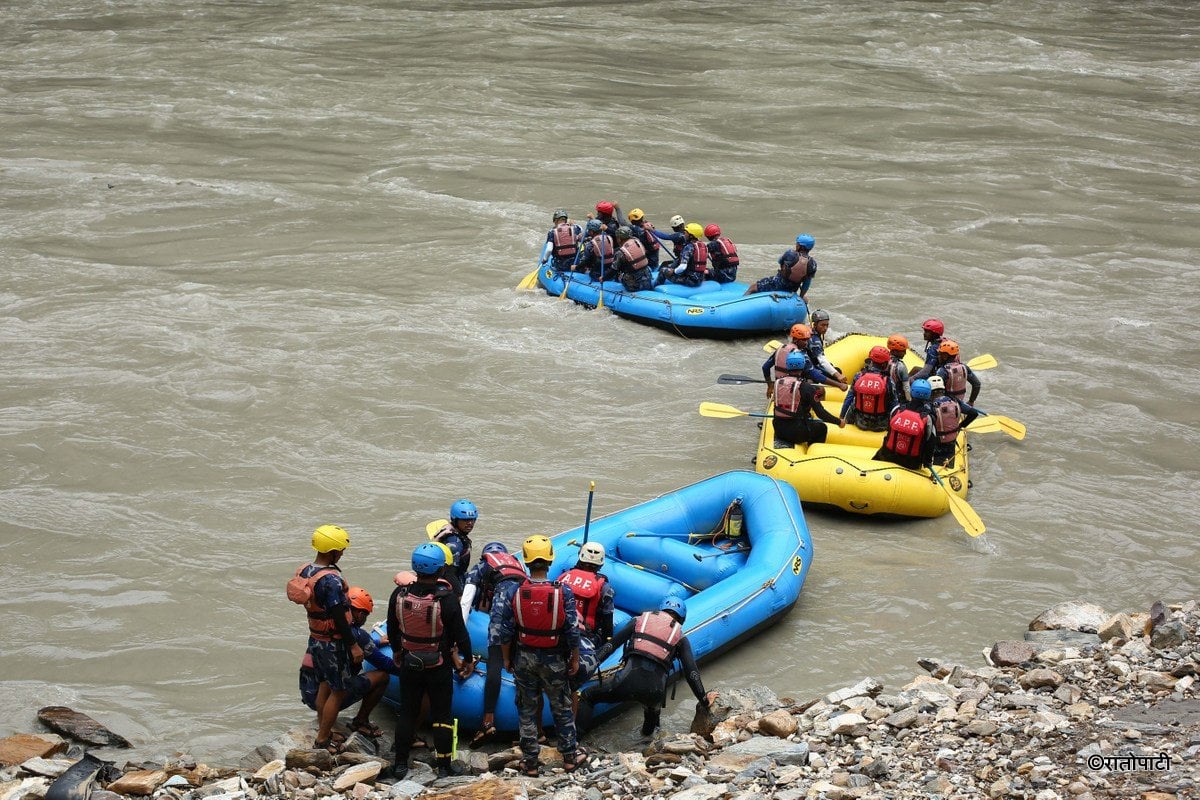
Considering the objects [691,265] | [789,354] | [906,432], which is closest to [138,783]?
[906,432]

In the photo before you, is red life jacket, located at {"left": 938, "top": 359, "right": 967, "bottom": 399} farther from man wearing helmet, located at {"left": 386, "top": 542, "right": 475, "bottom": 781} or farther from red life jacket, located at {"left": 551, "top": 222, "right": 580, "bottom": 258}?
man wearing helmet, located at {"left": 386, "top": 542, "right": 475, "bottom": 781}

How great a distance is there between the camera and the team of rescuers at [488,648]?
611 centimetres

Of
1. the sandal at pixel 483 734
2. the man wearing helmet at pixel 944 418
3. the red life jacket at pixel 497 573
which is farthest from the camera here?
the man wearing helmet at pixel 944 418

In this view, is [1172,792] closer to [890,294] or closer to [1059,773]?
[1059,773]

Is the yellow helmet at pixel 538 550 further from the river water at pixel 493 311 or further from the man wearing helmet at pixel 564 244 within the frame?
the man wearing helmet at pixel 564 244

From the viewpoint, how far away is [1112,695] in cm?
635

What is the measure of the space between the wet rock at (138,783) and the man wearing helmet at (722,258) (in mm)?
8843

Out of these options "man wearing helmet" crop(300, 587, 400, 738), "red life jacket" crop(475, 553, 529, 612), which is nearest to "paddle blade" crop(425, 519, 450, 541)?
"red life jacket" crop(475, 553, 529, 612)

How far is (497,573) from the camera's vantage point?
22.5 ft

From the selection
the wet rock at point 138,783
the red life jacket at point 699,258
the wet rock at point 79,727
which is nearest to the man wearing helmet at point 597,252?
the red life jacket at point 699,258

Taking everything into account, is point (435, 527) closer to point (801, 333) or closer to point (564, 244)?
point (801, 333)

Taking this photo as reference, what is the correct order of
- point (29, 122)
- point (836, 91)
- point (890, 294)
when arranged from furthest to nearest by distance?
point (836, 91) → point (29, 122) → point (890, 294)

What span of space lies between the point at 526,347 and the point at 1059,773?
27.3 feet

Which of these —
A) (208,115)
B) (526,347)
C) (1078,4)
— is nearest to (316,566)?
(526,347)
